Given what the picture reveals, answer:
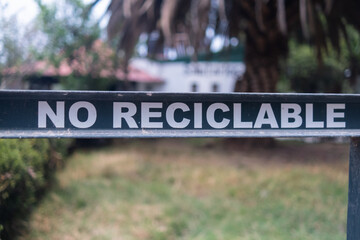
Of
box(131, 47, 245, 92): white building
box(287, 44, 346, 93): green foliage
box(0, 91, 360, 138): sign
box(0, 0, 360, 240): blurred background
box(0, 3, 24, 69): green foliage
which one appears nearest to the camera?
box(0, 91, 360, 138): sign

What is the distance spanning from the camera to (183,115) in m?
1.83

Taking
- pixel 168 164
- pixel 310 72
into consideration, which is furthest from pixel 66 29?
pixel 310 72

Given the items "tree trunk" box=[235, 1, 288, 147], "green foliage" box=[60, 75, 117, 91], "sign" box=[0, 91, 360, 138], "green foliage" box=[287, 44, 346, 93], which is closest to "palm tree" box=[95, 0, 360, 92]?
"tree trunk" box=[235, 1, 288, 147]

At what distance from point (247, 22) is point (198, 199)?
4.83 m

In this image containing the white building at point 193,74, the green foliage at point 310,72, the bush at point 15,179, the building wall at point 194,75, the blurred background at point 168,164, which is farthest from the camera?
the building wall at point 194,75

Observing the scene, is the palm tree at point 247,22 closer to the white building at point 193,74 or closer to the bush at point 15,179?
the bush at point 15,179

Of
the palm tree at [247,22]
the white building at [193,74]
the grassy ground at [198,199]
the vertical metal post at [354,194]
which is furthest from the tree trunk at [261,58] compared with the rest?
the white building at [193,74]

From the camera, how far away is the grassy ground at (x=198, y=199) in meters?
4.12

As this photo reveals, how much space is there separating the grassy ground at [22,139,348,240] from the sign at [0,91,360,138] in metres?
2.38

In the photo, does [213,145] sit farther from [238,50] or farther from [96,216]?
[238,50]

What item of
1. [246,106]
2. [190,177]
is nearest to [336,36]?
[190,177]

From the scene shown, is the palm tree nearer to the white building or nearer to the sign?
the sign

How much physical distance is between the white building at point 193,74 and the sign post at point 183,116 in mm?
13804

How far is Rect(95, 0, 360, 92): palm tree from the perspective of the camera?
6.69 m
